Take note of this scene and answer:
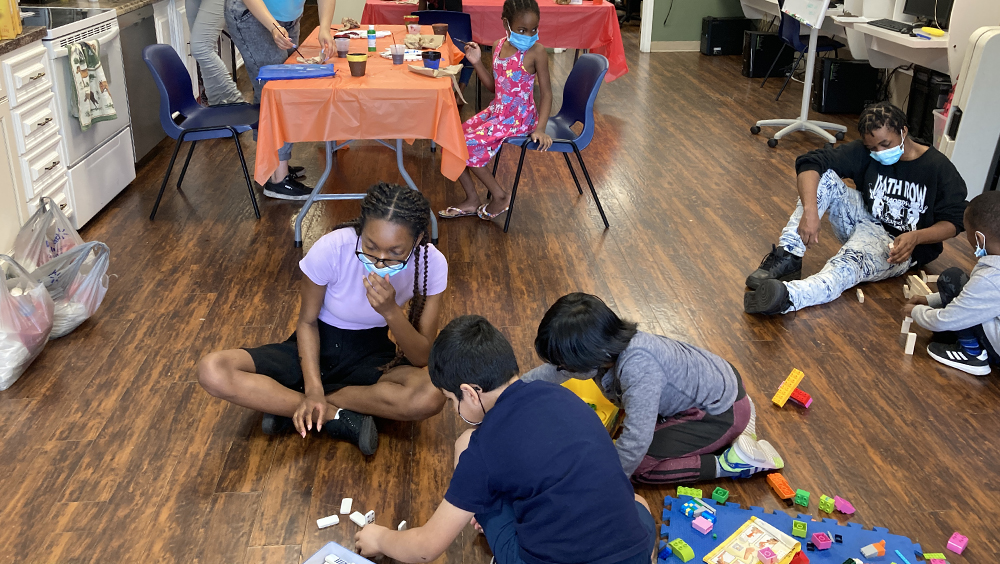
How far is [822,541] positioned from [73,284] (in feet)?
8.21

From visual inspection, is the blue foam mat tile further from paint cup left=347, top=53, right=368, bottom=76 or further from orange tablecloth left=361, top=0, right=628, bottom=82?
orange tablecloth left=361, top=0, right=628, bottom=82

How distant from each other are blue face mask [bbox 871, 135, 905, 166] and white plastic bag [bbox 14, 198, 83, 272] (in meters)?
3.13

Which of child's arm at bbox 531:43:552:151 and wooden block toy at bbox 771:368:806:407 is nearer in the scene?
wooden block toy at bbox 771:368:806:407

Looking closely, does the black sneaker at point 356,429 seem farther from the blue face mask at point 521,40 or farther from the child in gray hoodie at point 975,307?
the blue face mask at point 521,40

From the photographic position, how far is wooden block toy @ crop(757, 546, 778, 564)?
180 cm

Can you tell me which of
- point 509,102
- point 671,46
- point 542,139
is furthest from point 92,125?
point 671,46

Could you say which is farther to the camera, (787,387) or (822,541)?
(787,387)

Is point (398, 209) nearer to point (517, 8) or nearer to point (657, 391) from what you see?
point (657, 391)

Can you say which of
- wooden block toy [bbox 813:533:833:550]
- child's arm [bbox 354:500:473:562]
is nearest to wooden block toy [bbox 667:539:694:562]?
wooden block toy [bbox 813:533:833:550]

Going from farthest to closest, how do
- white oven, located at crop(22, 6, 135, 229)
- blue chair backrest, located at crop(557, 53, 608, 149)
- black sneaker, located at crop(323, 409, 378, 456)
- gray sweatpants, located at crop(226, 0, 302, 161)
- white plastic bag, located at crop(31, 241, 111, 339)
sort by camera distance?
gray sweatpants, located at crop(226, 0, 302, 161)
blue chair backrest, located at crop(557, 53, 608, 149)
white oven, located at crop(22, 6, 135, 229)
white plastic bag, located at crop(31, 241, 111, 339)
black sneaker, located at crop(323, 409, 378, 456)

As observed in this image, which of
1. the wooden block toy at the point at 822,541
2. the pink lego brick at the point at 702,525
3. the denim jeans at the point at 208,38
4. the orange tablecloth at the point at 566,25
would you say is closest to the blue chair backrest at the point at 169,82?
the denim jeans at the point at 208,38

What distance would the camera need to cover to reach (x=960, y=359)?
2678 millimetres

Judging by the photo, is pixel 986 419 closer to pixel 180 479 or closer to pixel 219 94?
pixel 180 479

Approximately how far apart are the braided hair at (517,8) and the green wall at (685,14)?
16.3ft
